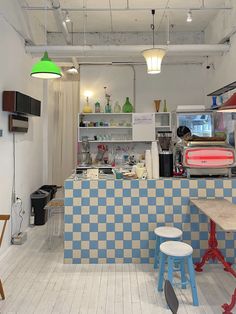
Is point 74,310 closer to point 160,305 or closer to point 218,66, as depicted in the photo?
point 160,305

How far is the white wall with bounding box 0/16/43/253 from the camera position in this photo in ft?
12.5

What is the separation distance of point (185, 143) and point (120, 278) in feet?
5.40

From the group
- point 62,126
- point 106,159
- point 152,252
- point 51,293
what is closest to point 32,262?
point 51,293

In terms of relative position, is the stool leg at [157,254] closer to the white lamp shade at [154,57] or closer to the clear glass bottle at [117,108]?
the white lamp shade at [154,57]

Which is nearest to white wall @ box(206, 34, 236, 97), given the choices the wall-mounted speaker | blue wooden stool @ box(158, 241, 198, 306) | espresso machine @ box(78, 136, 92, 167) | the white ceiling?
the white ceiling

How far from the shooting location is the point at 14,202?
13.9 ft

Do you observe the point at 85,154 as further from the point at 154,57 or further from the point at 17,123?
the point at 154,57

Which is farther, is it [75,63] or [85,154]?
[85,154]

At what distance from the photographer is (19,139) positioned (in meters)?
4.46

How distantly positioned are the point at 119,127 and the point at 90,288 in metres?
3.78

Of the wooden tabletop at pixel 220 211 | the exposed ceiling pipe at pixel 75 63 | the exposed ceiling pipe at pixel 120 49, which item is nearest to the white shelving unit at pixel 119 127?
the exposed ceiling pipe at pixel 75 63

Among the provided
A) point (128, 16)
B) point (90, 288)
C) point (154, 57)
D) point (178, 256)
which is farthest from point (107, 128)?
point (178, 256)

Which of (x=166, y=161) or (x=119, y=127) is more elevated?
(x=119, y=127)

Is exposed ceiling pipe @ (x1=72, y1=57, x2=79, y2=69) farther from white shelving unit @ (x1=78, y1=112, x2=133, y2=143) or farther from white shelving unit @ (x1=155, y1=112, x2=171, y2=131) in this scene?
white shelving unit @ (x1=155, y1=112, x2=171, y2=131)
